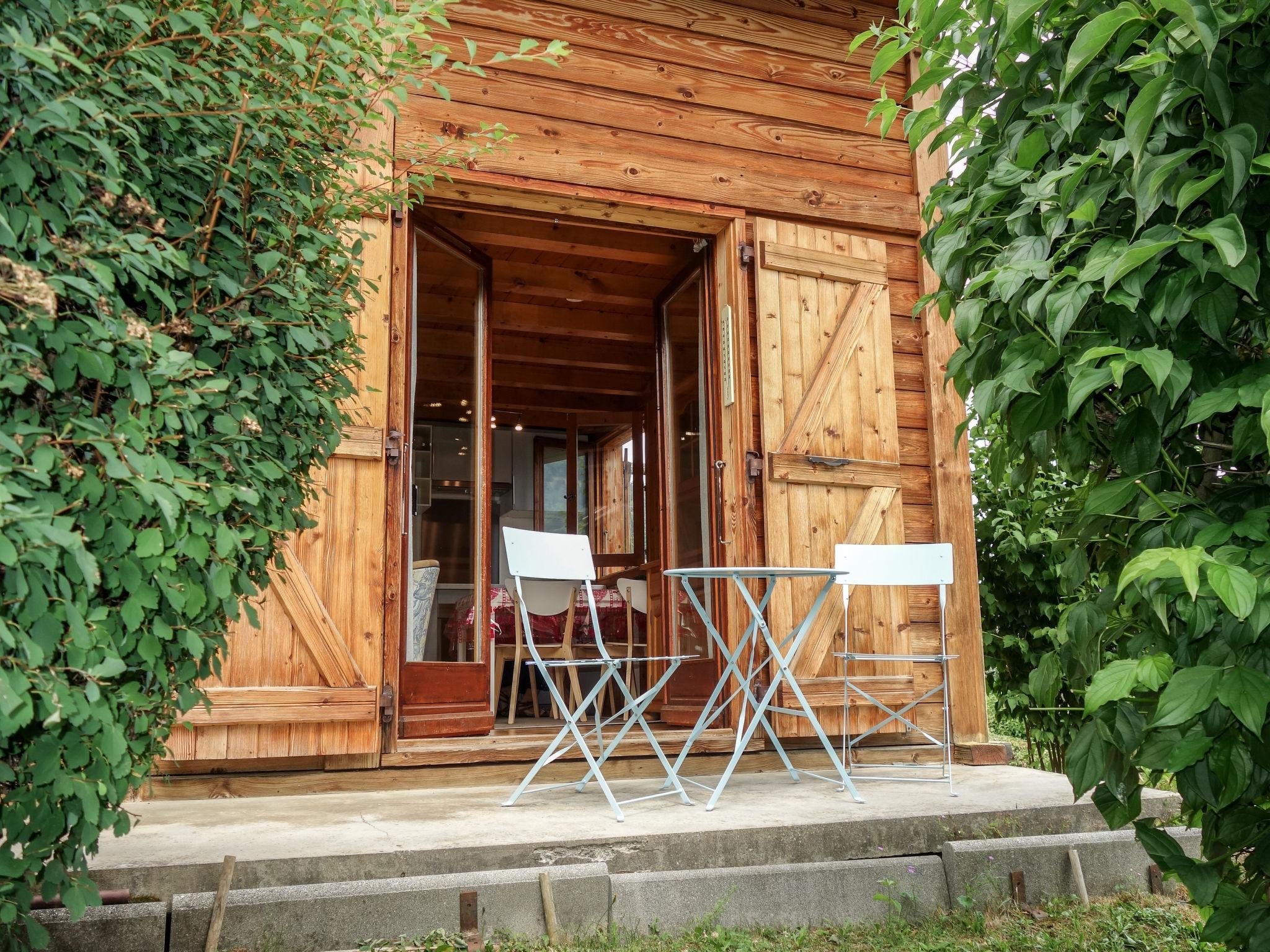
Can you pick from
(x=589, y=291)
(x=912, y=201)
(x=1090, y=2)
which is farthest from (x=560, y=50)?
(x=589, y=291)

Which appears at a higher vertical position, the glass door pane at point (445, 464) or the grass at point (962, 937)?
the glass door pane at point (445, 464)

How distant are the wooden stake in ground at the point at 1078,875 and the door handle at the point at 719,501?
2.10m

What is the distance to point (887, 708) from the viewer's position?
439 cm

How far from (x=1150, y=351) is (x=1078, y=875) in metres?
2.27

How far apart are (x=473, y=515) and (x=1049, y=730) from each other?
3513 millimetres

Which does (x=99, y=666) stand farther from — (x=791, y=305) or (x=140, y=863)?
(x=791, y=305)

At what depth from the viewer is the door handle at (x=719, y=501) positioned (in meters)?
4.88

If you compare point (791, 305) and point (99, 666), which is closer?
point (99, 666)

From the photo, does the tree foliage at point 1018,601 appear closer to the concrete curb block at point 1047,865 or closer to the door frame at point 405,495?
the concrete curb block at point 1047,865

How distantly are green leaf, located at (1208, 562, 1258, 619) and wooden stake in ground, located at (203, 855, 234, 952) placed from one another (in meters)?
2.15

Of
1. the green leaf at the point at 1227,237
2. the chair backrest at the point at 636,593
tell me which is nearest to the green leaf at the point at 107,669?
the green leaf at the point at 1227,237

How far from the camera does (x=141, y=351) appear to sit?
1.49m

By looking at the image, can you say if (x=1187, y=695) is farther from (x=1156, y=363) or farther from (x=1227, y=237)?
(x=1227, y=237)

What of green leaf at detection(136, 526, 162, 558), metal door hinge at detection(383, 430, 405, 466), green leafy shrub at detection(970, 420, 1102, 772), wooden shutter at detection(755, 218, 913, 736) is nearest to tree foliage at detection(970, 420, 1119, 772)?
green leafy shrub at detection(970, 420, 1102, 772)
